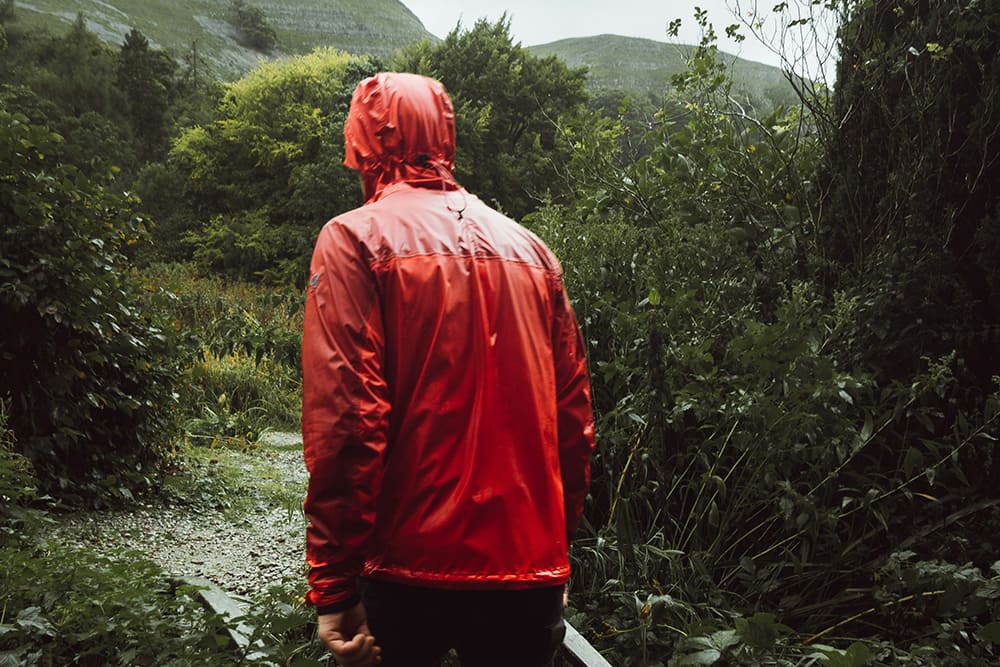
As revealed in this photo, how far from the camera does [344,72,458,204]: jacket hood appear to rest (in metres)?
1.61

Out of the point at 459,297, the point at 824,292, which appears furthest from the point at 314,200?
the point at 459,297

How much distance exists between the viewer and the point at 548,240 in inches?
179

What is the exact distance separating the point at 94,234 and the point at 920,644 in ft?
14.7

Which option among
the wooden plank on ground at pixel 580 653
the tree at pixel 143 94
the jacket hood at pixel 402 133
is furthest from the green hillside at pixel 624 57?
the jacket hood at pixel 402 133

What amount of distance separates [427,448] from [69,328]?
367 cm

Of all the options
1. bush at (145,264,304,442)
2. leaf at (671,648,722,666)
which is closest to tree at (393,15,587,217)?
bush at (145,264,304,442)

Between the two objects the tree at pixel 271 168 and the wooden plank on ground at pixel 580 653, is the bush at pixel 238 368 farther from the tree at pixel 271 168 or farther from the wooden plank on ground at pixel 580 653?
the tree at pixel 271 168

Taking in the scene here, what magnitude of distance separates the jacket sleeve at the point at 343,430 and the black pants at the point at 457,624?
0.28 ft

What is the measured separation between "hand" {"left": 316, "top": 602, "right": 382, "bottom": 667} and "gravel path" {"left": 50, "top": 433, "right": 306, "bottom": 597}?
241 centimetres

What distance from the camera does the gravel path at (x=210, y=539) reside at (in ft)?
13.1

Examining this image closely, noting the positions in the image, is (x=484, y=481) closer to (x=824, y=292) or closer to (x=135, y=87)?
(x=824, y=292)

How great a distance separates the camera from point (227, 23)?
71.7 meters

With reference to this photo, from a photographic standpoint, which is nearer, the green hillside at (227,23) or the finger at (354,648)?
the finger at (354,648)

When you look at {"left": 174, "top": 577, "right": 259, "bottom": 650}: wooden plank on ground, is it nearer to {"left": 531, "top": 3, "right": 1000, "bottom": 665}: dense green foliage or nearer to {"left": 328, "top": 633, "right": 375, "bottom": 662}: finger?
{"left": 531, "top": 3, "right": 1000, "bottom": 665}: dense green foliage
